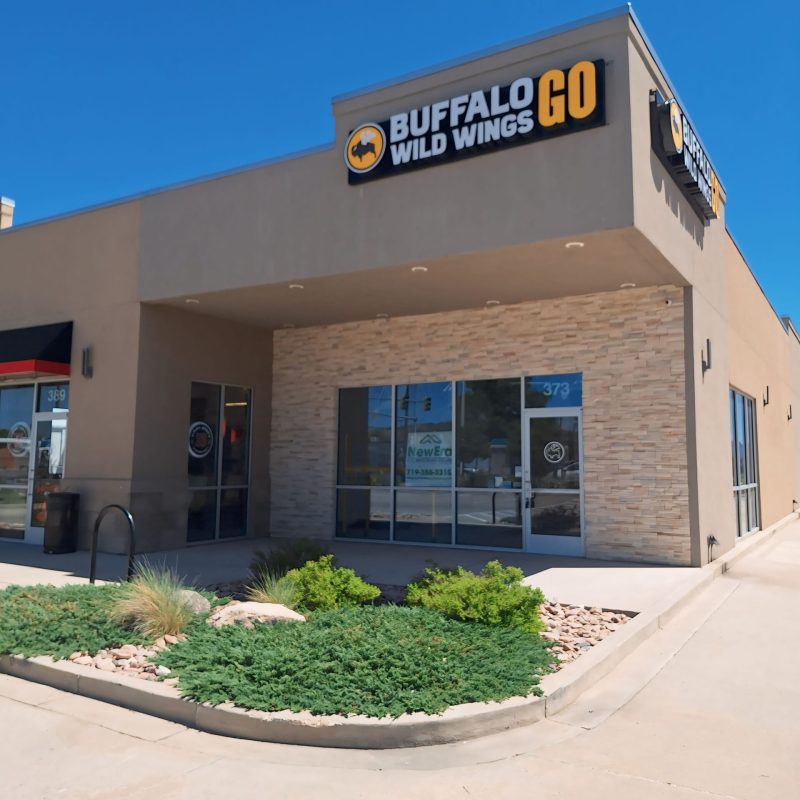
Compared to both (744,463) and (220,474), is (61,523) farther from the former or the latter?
(744,463)

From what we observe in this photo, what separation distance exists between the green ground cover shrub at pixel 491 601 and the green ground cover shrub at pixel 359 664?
19cm

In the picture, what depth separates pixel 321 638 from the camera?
6.19m

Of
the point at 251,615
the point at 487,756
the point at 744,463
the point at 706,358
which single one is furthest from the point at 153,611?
the point at 744,463

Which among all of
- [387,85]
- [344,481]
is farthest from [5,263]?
[387,85]

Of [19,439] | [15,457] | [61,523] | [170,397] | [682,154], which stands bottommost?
[61,523]

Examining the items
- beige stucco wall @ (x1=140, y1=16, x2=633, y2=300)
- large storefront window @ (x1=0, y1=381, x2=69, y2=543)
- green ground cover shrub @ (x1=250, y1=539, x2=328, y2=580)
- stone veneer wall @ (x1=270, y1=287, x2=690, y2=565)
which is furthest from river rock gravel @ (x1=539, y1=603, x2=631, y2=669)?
large storefront window @ (x1=0, y1=381, x2=69, y2=543)

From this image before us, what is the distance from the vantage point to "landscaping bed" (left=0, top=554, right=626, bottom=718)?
17.0ft

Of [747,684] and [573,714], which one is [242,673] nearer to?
[573,714]

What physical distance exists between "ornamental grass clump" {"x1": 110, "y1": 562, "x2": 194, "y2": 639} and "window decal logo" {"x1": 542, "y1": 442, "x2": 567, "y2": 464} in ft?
23.0

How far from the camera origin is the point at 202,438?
13.9 meters

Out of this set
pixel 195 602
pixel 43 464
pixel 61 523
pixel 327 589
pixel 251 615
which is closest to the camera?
pixel 251 615

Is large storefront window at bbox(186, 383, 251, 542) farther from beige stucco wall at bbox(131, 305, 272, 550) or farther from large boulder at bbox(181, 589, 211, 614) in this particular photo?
large boulder at bbox(181, 589, 211, 614)

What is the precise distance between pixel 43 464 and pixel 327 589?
341 inches

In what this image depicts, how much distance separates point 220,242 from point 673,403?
7.48 m
